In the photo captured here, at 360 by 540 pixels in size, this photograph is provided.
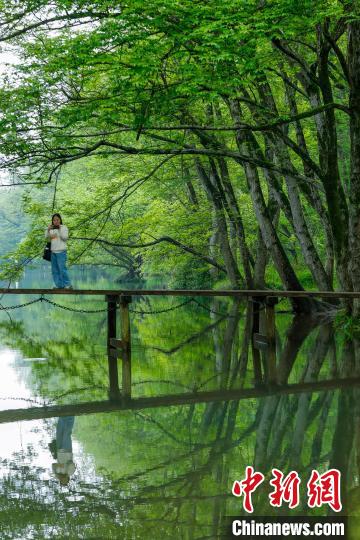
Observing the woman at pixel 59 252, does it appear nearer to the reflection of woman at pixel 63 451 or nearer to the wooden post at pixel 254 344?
the wooden post at pixel 254 344

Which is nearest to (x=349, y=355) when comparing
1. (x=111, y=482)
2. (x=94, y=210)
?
(x=111, y=482)

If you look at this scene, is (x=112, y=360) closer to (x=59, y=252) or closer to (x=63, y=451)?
(x=59, y=252)

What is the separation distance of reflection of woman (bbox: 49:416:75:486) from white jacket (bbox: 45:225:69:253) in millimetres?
5947

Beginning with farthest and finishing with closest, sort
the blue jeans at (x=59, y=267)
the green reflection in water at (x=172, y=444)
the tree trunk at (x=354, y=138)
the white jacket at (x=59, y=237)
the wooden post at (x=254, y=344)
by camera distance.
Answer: the tree trunk at (x=354, y=138) < the blue jeans at (x=59, y=267) < the white jacket at (x=59, y=237) < the wooden post at (x=254, y=344) < the green reflection in water at (x=172, y=444)

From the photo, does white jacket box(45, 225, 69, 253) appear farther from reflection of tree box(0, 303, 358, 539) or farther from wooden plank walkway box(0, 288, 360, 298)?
reflection of tree box(0, 303, 358, 539)

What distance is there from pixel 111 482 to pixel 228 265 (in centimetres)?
2153

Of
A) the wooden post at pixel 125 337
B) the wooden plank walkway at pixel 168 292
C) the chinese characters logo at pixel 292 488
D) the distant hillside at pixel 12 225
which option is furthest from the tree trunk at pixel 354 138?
the distant hillside at pixel 12 225

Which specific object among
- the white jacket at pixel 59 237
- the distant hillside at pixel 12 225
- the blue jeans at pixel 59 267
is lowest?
the blue jeans at pixel 59 267

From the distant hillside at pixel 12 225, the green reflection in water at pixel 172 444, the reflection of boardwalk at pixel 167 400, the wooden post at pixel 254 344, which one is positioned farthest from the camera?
the distant hillside at pixel 12 225

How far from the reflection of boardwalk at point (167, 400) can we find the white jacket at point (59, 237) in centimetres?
499

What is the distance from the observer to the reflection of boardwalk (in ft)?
35.4

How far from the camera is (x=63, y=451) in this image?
28.2 ft

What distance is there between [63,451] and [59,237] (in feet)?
25.7

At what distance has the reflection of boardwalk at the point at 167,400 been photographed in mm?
10781
